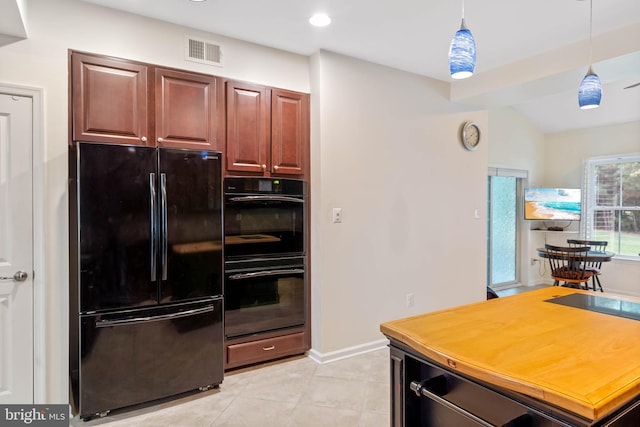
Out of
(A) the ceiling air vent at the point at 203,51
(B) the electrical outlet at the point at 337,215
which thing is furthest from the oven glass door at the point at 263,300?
(A) the ceiling air vent at the point at 203,51

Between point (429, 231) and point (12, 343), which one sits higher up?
point (429, 231)

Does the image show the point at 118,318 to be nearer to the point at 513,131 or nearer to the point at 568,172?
the point at 513,131

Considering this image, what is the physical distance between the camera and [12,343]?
2.29m

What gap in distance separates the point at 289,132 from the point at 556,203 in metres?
5.03

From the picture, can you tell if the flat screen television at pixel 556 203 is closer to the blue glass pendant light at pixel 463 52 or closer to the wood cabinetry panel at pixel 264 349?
the wood cabinetry panel at pixel 264 349

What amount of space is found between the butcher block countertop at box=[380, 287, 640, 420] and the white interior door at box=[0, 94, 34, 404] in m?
2.27

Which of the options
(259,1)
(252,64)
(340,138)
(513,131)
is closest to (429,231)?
(340,138)

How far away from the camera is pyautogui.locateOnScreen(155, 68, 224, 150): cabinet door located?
8.80 feet

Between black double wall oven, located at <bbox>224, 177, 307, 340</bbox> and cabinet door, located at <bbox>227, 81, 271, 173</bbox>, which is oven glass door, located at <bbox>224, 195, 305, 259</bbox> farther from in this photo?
cabinet door, located at <bbox>227, 81, 271, 173</bbox>

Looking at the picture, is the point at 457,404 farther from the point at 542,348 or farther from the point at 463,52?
the point at 463,52

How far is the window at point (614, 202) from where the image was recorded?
5617 mm

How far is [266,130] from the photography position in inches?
123

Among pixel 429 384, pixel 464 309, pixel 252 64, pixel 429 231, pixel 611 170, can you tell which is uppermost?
pixel 252 64

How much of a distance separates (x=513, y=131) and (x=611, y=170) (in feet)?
5.24
